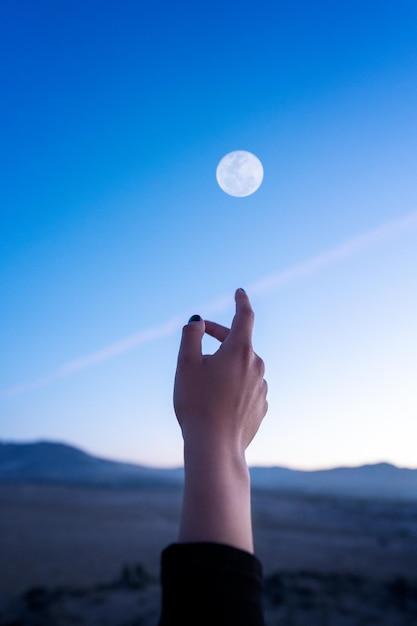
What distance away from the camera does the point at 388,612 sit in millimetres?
8609

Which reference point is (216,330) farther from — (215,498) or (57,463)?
(57,463)

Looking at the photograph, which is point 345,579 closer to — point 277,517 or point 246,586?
point 246,586

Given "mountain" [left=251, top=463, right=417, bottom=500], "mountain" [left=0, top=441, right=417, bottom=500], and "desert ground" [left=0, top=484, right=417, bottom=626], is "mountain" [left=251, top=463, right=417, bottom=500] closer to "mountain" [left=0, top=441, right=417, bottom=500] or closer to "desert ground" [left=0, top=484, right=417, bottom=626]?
"mountain" [left=0, top=441, right=417, bottom=500]

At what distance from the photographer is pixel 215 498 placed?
A: 105 centimetres

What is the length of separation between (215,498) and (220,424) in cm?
24

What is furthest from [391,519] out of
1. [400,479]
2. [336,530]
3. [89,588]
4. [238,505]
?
[400,479]

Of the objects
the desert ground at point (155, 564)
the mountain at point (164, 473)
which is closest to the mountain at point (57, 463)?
the mountain at point (164, 473)

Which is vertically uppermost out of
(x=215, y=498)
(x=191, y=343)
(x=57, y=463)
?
(x=57, y=463)

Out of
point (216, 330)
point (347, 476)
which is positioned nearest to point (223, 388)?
point (216, 330)

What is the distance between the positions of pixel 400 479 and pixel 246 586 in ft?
466

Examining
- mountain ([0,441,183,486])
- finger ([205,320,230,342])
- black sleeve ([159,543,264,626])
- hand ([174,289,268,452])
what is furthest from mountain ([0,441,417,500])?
black sleeve ([159,543,264,626])

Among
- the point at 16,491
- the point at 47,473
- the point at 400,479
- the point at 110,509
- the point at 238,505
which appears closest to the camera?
the point at 238,505

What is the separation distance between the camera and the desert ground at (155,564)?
8.36 meters

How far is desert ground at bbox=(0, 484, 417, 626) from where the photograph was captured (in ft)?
27.4
